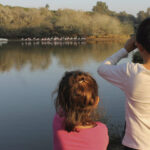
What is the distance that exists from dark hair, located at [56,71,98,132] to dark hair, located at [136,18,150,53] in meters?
0.21

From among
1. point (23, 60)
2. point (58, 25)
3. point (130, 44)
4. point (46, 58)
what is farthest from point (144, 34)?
point (58, 25)

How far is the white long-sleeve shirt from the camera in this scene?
85 centimetres

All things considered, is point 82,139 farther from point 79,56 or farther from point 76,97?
point 79,56

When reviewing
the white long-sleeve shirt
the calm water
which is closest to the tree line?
the calm water

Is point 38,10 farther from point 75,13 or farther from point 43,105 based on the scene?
point 43,105

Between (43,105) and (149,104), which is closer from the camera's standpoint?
(149,104)

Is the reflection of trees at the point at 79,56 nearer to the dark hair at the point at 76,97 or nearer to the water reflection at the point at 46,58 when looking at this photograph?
the water reflection at the point at 46,58

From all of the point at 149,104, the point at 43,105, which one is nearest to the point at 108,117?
the point at 43,105

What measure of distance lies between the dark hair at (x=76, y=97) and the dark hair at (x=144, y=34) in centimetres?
21

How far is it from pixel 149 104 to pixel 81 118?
0.78 feet

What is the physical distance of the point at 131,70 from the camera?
0.85 metres

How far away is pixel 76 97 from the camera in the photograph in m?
0.81

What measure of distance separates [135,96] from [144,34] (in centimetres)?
21

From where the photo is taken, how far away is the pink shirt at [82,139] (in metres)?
0.80
